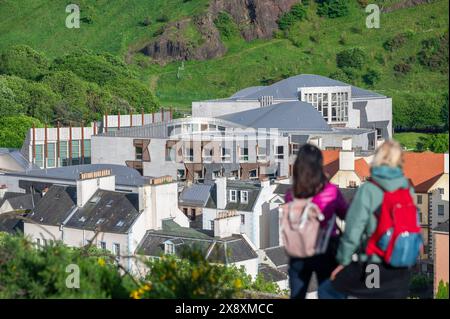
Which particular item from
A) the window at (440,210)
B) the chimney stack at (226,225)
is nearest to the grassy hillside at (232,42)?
the window at (440,210)

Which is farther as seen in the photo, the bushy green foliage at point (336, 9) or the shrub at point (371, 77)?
the bushy green foliage at point (336, 9)

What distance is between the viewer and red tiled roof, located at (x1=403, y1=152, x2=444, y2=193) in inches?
2039

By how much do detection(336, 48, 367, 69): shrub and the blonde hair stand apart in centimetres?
10908

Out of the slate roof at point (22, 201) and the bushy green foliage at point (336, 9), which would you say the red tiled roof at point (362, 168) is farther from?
the bushy green foliage at point (336, 9)

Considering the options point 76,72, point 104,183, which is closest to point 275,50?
point 76,72

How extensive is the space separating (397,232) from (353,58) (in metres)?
110

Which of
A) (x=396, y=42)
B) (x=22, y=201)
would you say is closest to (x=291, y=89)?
(x=396, y=42)

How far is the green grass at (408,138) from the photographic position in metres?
95.4

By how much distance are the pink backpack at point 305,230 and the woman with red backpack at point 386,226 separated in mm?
386

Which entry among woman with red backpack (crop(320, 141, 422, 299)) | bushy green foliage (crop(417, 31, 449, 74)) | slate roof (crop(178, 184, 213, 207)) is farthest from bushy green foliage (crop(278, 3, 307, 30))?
woman with red backpack (crop(320, 141, 422, 299))

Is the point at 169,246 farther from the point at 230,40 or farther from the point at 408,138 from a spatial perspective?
the point at 230,40

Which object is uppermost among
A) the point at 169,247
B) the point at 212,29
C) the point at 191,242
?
the point at 212,29

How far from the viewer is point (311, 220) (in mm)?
12406

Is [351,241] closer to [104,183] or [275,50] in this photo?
[104,183]
